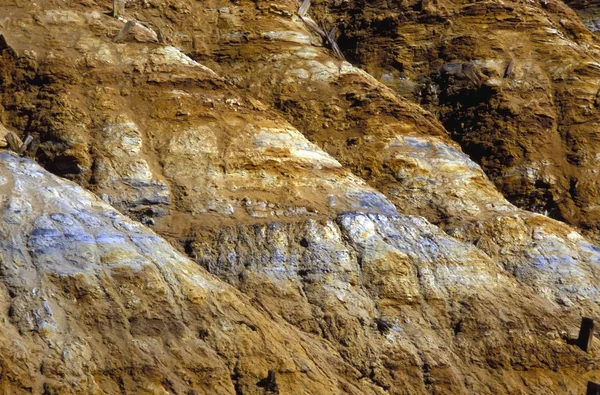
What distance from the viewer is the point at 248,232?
21469 millimetres

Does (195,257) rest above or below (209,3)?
below

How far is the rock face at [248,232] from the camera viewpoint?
1823cm

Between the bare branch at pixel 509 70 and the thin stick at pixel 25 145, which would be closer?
the thin stick at pixel 25 145

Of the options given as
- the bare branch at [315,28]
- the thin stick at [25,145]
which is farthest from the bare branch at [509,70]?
the thin stick at [25,145]

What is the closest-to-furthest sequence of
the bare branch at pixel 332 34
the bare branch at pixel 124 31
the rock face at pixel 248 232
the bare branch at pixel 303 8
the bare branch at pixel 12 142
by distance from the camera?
the rock face at pixel 248 232 → the bare branch at pixel 12 142 → the bare branch at pixel 124 31 → the bare branch at pixel 332 34 → the bare branch at pixel 303 8

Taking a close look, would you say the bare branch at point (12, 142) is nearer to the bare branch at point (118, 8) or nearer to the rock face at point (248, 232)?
the rock face at point (248, 232)

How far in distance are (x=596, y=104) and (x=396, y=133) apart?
7.16 metres

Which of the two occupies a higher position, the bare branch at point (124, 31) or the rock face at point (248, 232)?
the bare branch at point (124, 31)

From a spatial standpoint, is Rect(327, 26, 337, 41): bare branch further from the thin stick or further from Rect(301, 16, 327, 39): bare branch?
the thin stick

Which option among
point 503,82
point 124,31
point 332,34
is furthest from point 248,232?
point 503,82

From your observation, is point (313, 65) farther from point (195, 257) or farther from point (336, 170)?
point (195, 257)

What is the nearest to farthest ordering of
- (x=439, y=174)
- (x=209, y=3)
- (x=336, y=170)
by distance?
1. (x=336, y=170)
2. (x=439, y=174)
3. (x=209, y=3)

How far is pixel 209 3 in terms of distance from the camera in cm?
2869

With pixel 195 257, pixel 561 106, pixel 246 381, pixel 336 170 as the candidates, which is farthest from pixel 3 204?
pixel 561 106
